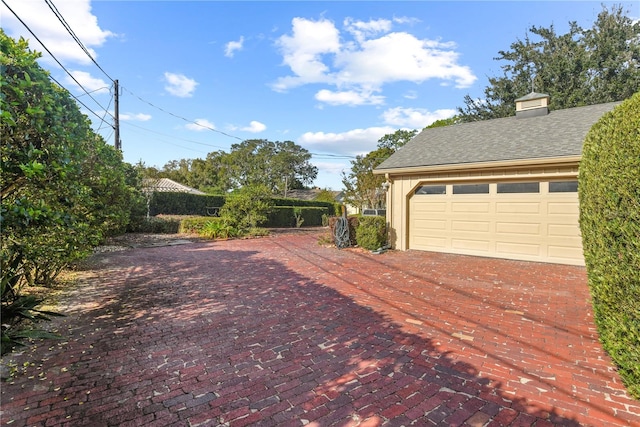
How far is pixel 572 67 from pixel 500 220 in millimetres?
18767

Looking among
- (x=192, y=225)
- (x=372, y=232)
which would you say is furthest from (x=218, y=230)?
(x=372, y=232)

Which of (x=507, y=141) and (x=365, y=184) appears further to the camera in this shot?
(x=365, y=184)

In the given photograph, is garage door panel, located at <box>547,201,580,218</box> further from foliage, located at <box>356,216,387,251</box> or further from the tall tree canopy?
the tall tree canopy

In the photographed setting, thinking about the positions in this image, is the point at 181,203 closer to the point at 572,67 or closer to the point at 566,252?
the point at 566,252

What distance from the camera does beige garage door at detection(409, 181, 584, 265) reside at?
7.46m

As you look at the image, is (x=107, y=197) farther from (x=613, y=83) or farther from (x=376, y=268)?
(x=613, y=83)

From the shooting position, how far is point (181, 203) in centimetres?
1927

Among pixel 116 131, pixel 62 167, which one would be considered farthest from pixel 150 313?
pixel 116 131

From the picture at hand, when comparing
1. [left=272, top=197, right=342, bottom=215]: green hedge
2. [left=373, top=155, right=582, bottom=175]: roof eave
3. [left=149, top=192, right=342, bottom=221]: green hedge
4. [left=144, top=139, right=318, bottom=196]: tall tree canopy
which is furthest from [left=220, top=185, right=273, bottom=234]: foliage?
[left=144, top=139, right=318, bottom=196]: tall tree canopy

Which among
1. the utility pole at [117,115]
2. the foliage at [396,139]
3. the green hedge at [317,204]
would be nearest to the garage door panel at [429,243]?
the utility pole at [117,115]

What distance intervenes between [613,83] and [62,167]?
2671 cm

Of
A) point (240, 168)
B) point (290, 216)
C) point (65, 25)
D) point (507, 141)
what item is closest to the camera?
point (65, 25)

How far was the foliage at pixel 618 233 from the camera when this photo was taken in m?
2.20

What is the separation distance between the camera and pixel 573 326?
377 cm
